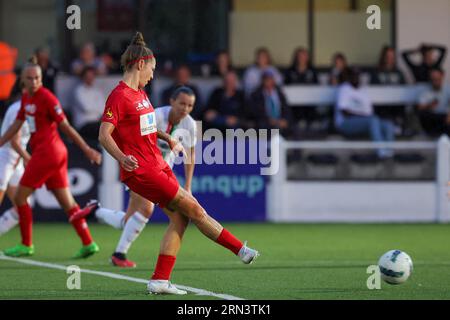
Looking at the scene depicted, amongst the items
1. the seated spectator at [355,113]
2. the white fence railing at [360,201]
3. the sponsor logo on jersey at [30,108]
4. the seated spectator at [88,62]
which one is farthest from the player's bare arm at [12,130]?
the seated spectator at [355,113]

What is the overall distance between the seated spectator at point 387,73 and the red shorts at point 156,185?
35.9 feet

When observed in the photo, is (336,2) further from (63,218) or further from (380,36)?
(63,218)

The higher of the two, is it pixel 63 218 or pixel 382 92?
pixel 382 92

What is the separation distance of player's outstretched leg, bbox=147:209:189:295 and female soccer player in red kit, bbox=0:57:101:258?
277 centimetres

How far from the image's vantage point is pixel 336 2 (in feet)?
66.7

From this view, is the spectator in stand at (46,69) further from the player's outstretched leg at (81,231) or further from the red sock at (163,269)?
the red sock at (163,269)

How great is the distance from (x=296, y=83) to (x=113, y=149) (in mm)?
10759

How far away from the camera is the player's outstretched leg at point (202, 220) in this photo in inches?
363

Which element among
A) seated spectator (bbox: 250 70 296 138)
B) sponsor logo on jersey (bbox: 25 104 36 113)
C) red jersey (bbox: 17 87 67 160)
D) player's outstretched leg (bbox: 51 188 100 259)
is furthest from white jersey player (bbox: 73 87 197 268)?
seated spectator (bbox: 250 70 296 138)

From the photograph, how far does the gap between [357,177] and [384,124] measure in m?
1.38

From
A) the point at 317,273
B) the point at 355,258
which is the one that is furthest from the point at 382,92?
the point at 317,273

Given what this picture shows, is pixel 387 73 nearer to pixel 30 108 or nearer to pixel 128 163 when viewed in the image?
pixel 30 108

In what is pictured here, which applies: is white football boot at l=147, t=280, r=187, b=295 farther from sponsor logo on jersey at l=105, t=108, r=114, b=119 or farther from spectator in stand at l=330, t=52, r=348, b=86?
spectator in stand at l=330, t=52, r=348, b=86

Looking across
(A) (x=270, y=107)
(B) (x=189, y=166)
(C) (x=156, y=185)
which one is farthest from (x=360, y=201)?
(C) (x=156, y=185)
